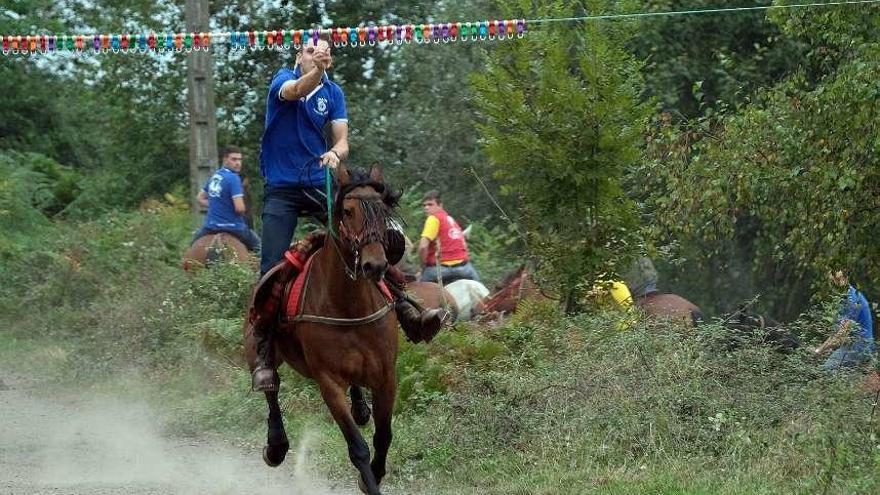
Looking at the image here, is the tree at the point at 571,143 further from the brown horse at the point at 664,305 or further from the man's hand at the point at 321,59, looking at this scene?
the man's hand at the point at 321,59

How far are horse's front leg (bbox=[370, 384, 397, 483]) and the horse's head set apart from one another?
94cm

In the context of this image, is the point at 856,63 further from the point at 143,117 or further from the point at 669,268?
the point at 143,117

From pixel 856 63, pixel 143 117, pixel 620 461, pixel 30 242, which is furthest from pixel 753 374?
pixel 143 117

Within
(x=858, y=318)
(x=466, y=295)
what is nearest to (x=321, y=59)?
(x=858, y=318)

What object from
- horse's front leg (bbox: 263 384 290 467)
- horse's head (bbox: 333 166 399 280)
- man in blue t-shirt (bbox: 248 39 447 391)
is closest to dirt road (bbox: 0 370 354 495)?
horse's front leg (bbox: 263 384 290 467)

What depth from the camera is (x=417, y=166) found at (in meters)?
25.5

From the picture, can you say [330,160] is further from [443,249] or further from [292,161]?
[443,249]

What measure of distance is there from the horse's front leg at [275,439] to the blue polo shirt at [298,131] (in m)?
1.57

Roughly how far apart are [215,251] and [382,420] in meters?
8.48

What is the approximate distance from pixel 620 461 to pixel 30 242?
14915 millimetres

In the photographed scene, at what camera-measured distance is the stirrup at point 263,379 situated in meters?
9.60

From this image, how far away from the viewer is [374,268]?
27.0 feet

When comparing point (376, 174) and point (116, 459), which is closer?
point (376, 174)

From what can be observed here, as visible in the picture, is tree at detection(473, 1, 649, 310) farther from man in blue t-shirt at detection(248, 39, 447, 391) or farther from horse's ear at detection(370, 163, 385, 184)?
horse's ear at detection(370, 163, 385, 184)
